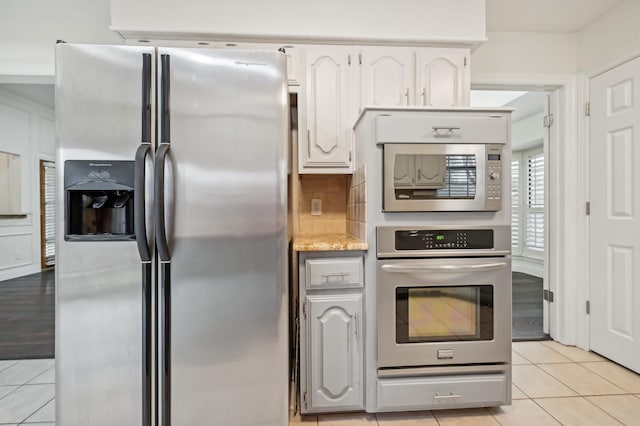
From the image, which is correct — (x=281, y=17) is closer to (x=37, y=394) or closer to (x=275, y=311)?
(x=275, y=311)

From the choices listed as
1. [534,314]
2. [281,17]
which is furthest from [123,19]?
[534,314]

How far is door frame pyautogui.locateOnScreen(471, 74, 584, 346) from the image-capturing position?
2564 mm

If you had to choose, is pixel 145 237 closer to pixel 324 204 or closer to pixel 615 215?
pixel 324 204

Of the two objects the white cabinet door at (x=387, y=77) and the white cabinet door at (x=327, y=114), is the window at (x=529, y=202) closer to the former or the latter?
the white cabinet door at (x=387, y=77)

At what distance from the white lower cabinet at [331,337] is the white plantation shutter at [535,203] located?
195 inches

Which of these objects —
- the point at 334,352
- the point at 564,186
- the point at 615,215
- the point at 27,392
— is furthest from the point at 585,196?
the point at 27,392

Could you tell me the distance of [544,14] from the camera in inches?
93.7

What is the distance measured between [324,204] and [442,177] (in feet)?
3.27

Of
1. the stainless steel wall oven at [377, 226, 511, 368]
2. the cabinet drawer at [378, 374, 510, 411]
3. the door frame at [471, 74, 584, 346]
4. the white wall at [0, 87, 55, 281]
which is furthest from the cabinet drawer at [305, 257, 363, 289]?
the white wall at [0, 87, 55, 281]

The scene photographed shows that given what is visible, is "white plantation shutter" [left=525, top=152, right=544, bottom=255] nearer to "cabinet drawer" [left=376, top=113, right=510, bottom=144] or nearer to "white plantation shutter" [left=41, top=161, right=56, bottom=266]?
"cabinet drawer" [left=376, top=113, right=510, bottom=144]

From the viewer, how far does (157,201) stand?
4.31 feet

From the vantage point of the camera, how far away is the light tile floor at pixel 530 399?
1722 millimetres

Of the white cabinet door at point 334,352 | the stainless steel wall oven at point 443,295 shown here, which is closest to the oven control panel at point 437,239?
the stainless steel wall oven at point 443,295

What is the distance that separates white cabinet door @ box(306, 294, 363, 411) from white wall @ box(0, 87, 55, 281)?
18.2 feet
